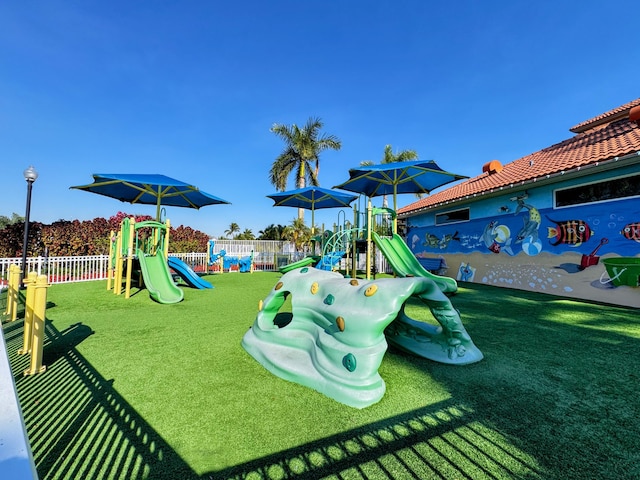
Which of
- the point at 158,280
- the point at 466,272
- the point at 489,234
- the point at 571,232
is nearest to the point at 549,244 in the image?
the point at 571,232

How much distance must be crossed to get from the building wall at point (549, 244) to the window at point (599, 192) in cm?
12

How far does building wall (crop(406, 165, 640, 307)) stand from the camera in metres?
7.05

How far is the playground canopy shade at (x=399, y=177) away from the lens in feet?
30.7

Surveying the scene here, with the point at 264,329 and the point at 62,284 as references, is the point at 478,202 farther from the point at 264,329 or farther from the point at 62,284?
the point at 62,284

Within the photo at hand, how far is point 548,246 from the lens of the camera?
8.67m

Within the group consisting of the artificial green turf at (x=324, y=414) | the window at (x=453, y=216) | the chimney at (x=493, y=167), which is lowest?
the artificial green turf at (x=324, y=414)

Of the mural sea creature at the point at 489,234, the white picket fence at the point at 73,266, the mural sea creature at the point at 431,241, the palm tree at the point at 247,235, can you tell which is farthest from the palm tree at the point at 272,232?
the mural sea creature at the point at 489,234

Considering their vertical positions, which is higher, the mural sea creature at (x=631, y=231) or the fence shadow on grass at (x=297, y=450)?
the mural sea creature at (x=631, y=231)

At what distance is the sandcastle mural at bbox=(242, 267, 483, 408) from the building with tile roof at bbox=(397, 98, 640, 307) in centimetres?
633

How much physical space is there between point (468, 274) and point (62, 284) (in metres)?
14.9

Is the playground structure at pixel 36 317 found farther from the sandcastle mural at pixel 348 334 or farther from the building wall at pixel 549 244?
the building wall at pixel 549 244

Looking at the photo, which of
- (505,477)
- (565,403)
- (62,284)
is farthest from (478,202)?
(62,284)

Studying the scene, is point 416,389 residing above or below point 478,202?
below

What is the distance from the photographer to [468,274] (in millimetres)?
11672
